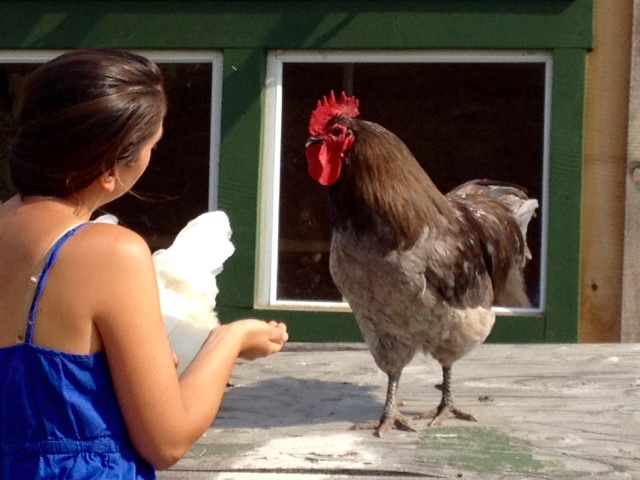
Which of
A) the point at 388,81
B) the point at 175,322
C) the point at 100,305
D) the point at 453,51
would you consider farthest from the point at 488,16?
the point at 100,305

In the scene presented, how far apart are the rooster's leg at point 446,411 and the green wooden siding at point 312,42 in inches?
44.1

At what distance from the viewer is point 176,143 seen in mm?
5020

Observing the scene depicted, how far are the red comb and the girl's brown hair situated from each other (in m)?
1.88

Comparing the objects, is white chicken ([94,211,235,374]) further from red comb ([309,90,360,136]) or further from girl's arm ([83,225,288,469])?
girl's arm ([83,225,288,469])

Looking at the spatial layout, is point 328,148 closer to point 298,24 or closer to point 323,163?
point 323,163

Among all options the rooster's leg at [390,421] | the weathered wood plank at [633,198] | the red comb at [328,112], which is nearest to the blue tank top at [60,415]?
the rooster's leg at [390,421]

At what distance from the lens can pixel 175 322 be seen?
10.4ft

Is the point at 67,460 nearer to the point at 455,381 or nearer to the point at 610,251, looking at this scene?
the point at 455,381

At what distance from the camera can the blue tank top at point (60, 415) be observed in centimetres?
164

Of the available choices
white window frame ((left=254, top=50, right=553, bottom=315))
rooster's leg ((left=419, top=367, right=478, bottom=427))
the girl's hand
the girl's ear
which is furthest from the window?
the girl's ear

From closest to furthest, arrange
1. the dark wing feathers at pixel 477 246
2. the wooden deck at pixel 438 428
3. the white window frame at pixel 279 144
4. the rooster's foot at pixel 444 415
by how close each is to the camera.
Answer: the wooden deck at pixel 438 428
the rooster's foot at pixel 444 415
the dark wing feathers at pixel 477 246
the white window frame at pixel 279 144

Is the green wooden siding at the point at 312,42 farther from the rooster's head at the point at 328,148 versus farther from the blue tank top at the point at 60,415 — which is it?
the blue tank top at the point at 60,415

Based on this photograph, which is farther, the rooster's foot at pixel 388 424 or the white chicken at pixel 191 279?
the rooster's foot at pixel 388 424

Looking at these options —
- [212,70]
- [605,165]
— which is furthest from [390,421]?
[212,70]
